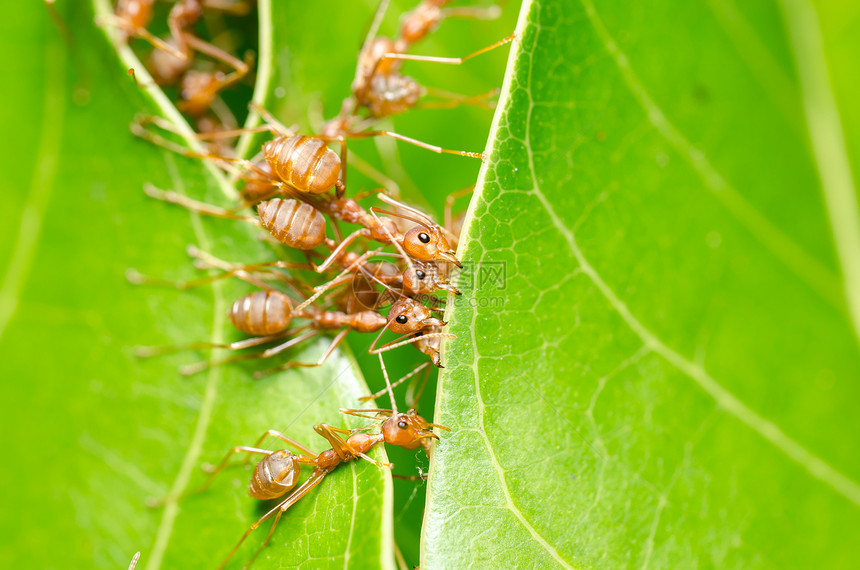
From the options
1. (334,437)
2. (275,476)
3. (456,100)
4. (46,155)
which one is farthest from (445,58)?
(275,476)

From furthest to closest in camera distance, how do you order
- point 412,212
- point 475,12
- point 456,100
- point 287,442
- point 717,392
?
point 475,12
point 456,100
point 412,212
point 287,442
point 717,392

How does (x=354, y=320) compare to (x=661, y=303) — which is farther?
(x=354, y=320)

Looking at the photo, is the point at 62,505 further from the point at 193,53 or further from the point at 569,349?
the point at 193,53

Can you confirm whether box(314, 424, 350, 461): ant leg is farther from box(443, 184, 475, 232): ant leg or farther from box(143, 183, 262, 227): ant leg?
box(443, 184, 475, 232): ant leg

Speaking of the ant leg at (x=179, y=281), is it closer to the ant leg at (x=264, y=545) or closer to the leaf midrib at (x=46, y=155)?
the leaf midrib at (x=46, y=155)

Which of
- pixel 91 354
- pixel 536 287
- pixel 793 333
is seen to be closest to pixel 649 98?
pixel 536 287

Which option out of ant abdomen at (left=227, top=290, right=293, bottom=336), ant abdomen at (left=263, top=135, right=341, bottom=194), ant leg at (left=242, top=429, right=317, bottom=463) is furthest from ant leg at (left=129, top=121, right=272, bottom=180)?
ant leg at (left=242, top=429, right=317, bottom=463)

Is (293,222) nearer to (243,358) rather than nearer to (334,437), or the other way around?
(243,358)
